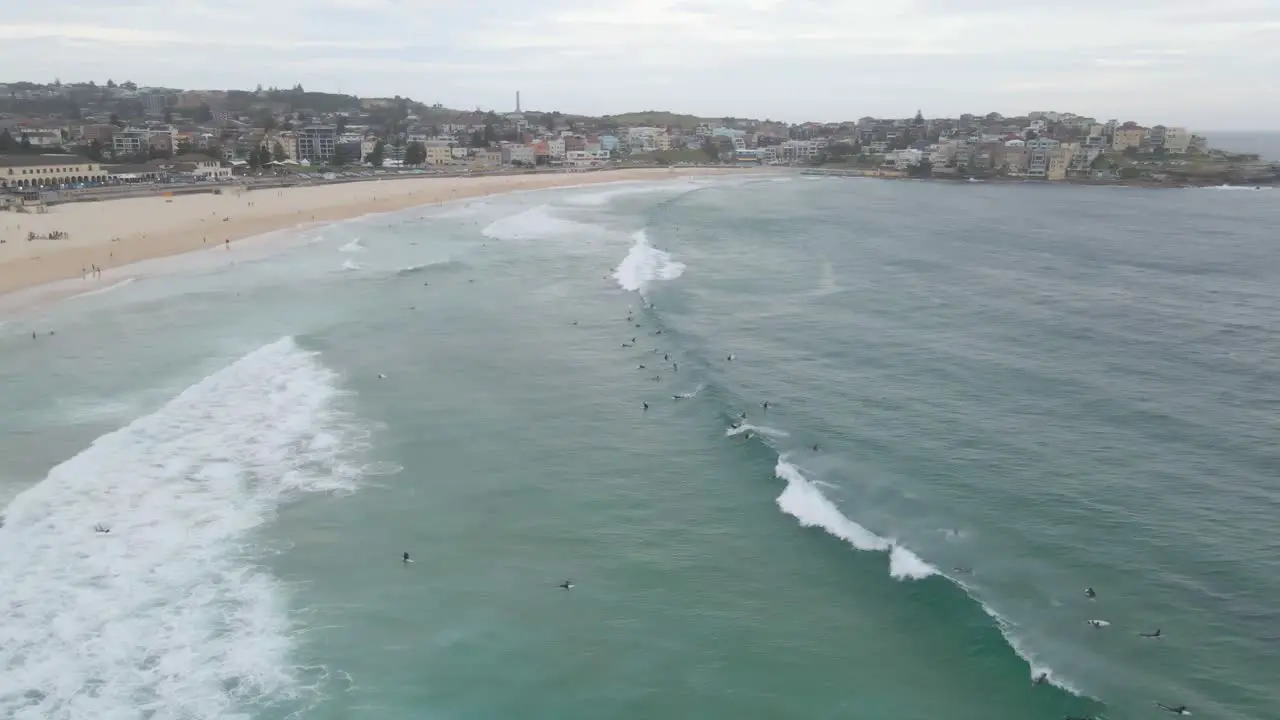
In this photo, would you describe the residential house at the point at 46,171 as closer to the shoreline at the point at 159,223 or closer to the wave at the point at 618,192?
the shoreline at the point at 159,223

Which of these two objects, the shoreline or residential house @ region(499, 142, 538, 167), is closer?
the shoreline

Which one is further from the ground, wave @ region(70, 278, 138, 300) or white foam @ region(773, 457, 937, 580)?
wave @ region(70, 278, 138, 300)

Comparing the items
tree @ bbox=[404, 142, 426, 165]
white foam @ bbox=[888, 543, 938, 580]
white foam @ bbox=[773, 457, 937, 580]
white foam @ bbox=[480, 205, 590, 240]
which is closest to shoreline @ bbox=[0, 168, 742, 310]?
white foam @ bbox=[480, 205, 590, 240]

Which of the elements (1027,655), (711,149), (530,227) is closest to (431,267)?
(530,227)

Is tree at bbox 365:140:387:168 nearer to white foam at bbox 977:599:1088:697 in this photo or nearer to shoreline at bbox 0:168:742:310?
shoreline at bbox 0:168:742:310

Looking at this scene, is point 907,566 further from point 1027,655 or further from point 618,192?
point 618,192

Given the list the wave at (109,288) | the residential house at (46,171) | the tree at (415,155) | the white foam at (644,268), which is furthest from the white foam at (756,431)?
the tree at (415,155)
